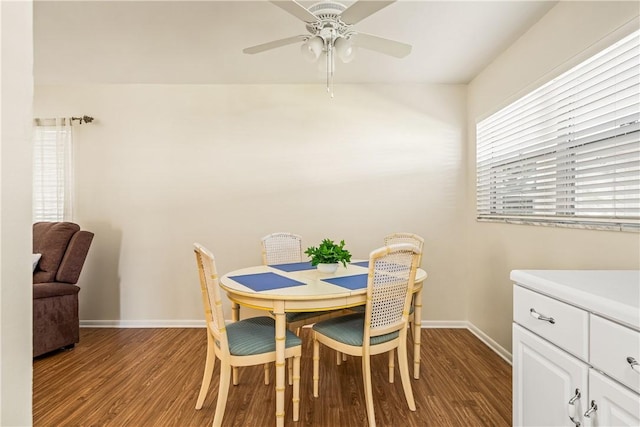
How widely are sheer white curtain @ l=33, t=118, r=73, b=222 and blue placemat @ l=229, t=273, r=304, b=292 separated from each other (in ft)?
8.24

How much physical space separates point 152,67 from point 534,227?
3.51 m

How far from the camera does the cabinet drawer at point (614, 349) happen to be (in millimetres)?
807

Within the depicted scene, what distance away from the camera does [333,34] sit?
6.11ft

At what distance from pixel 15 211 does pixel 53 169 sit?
11.8 feet

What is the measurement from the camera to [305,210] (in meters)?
3.53

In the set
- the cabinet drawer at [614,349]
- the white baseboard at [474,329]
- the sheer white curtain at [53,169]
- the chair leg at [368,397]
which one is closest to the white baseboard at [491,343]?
the white baseboard at [474,329]

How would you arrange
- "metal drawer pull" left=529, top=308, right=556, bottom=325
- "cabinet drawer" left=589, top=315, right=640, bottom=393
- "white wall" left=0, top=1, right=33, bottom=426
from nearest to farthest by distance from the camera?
"white wall" left=0, top=1, right=33, bottom=426, "cabinet drawer" left=589, top=315, right=640, bottom=393, "metal drawer pull" left=529, top=308, right=556, bottom=325

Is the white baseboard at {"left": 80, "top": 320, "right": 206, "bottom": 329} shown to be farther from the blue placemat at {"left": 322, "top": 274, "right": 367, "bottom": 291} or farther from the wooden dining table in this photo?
the blue placemat at {"left": 322, "top": 274, "right": 367, "bottom": 291}

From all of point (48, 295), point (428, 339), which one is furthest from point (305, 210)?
point (48, 295)

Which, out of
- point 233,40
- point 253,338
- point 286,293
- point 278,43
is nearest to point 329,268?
point 286,293

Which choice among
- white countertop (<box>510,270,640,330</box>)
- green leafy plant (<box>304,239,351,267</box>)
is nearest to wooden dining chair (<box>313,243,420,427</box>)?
green leafy plant (<box>304,239,351,267</box>)

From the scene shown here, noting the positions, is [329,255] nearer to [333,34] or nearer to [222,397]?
[222,397]

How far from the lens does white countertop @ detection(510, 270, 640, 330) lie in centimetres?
84

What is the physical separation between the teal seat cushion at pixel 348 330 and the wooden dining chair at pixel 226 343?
217 mm
